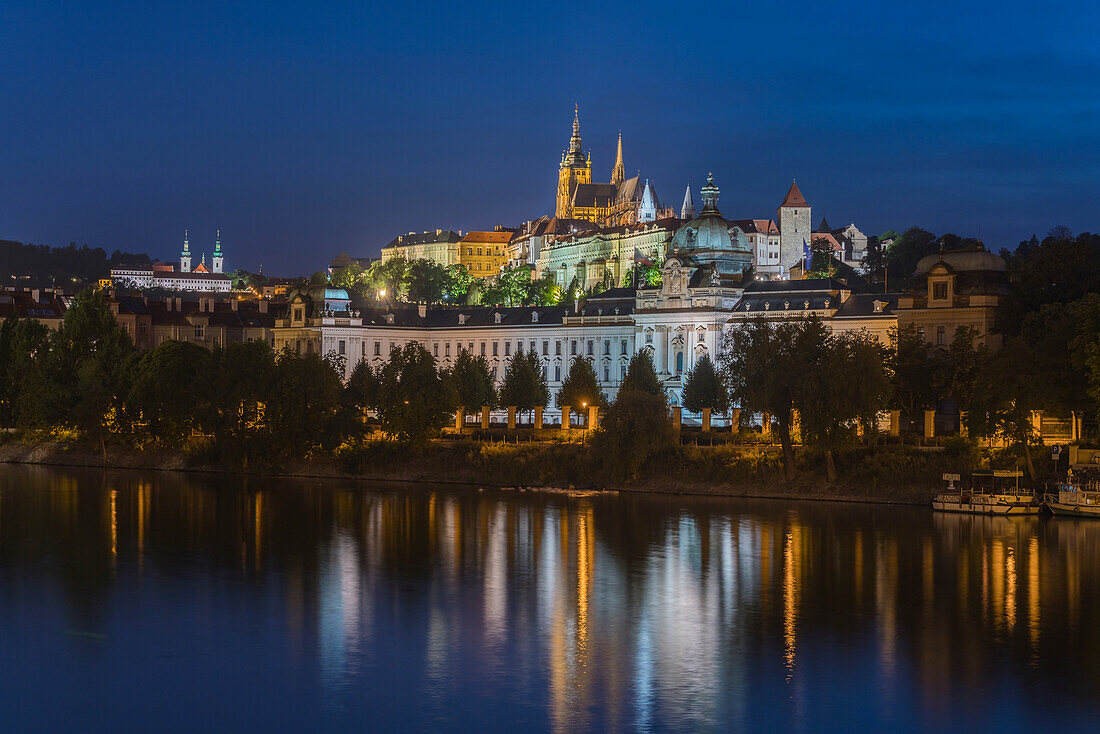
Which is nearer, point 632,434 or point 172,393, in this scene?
point 632,434

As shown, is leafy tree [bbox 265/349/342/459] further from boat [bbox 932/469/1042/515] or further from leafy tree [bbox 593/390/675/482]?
boat [bbox 932/469/1042/515]

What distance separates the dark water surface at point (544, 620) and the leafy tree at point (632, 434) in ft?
25.3

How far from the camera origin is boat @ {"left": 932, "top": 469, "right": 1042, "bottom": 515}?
60312 mm

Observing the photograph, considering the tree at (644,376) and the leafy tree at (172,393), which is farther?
the tree at (644,376)

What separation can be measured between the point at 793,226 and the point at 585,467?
130247mm

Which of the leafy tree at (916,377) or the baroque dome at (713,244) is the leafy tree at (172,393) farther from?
the baroque dome at (713,244)

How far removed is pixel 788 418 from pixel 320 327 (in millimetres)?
65371

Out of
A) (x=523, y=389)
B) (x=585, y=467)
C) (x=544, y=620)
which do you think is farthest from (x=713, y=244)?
(x=544, y=620)

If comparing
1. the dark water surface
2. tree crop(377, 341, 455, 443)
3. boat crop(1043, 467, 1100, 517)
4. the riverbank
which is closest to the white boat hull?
boat crop(1043, 467, 1100, 517)

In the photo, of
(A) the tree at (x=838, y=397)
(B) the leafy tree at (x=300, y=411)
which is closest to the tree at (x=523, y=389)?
(B) the leafy tree at (x=300, y=411)

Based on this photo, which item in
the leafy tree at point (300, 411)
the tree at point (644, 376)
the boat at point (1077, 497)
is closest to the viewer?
the boat at point (1077, 497)

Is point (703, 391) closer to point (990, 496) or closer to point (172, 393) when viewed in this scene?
point (172, 393)

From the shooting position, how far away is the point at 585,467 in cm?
7244

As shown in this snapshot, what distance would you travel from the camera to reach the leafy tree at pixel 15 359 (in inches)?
3588
